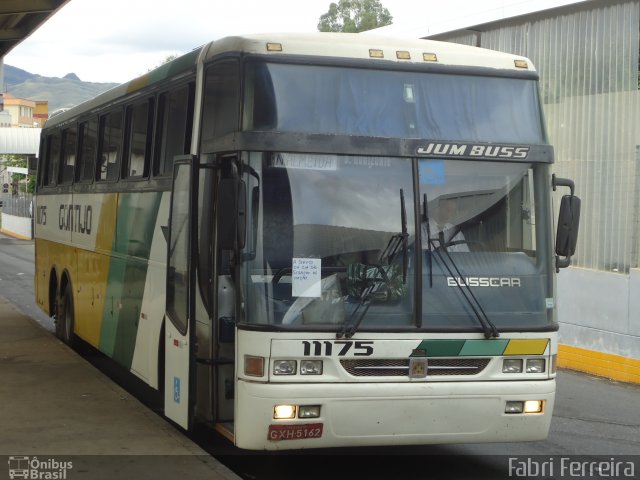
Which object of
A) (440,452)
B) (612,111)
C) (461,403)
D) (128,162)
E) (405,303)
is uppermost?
(612,111)

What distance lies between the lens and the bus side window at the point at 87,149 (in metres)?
12.2

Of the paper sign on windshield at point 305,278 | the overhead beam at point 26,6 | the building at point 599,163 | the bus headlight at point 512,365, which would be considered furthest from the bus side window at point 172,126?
the building at point 599,163

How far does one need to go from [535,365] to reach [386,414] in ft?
3.89

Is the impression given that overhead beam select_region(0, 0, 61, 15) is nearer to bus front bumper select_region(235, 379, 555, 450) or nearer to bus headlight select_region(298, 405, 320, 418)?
bus front bumper select_region(235, 379, 555, 450)

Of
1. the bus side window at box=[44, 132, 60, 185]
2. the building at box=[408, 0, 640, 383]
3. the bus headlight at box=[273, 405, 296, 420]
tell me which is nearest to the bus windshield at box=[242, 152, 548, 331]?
the bus headlight at box=[273, 405, 296, 420]

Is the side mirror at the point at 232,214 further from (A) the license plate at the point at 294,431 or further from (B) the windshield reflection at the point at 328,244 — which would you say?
(A) the license plate at the point at 294,431

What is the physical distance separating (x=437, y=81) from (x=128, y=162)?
4.07 metres

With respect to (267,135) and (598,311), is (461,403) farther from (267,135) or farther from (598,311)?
(598,311)

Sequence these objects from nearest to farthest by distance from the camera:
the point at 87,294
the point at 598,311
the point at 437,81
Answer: the point at 437,81
the point at 87,294
the point at 598,311

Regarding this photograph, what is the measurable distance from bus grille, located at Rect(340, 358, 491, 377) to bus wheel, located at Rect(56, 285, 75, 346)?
764cm

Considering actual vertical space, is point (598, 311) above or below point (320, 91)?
below

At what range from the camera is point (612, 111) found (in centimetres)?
1363

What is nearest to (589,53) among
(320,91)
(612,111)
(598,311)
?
(612,111)

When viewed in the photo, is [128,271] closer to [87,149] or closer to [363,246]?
[87,149]
